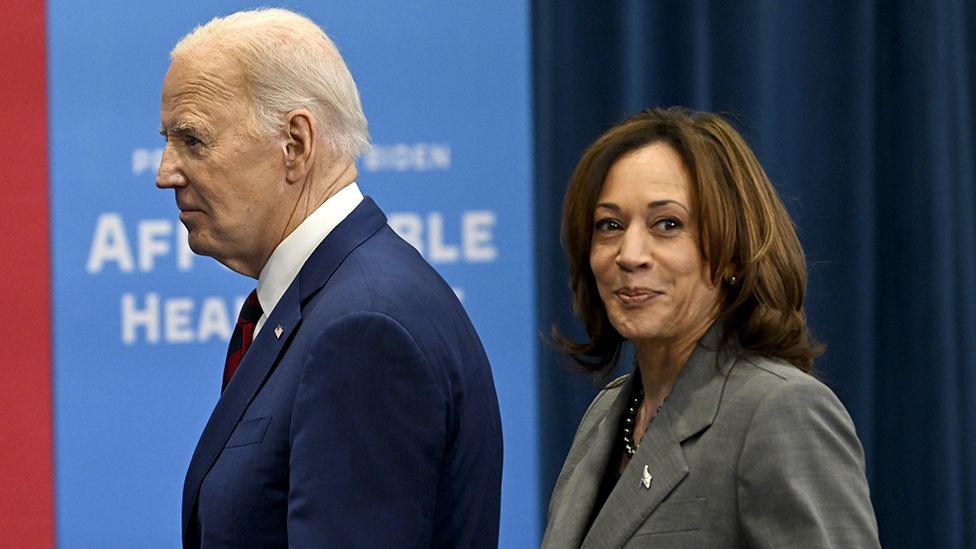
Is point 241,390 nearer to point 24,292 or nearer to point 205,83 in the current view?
point 205,83

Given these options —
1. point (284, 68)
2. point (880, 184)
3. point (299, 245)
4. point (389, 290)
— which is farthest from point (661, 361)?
point (880, 184)

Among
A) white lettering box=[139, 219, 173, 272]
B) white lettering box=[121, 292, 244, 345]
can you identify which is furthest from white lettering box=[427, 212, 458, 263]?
white lettering box=[139, 219, 173, 272]

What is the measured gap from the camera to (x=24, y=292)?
2.93 meters

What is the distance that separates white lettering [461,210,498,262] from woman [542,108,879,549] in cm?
153

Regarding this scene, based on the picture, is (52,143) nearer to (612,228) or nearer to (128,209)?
(128,209)

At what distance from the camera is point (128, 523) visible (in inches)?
119

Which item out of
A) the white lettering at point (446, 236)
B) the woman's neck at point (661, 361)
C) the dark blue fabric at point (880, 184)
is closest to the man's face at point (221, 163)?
the woman's neck at point (661, 361)

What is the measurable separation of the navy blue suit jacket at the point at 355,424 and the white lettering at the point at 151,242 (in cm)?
151

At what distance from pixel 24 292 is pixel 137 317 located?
0.82 ft

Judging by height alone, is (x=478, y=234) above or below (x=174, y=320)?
above

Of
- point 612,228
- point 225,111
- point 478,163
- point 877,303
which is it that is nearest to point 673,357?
point 612,228

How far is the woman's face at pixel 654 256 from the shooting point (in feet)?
4.85

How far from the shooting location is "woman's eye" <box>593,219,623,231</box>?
1536mm

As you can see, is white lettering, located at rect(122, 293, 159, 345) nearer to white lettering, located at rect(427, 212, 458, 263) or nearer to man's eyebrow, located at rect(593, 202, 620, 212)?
white lettering, located at rect(427, 212, 458, 263)
